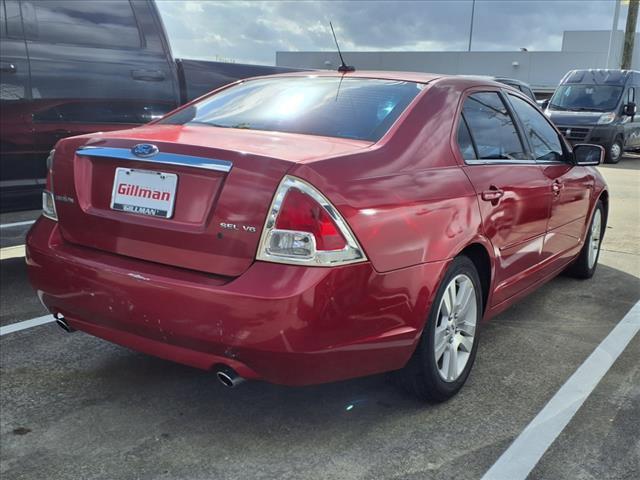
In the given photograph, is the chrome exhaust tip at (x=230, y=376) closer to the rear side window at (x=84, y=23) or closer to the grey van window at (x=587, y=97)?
the rear side window at (x=84, y=23)

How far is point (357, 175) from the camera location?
2617 mm

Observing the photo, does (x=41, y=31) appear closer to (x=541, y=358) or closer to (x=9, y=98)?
(x=9, y=98)

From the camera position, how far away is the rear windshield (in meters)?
3.10

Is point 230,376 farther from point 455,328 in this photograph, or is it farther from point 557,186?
point 557,186

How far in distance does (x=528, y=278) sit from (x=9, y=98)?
360 cm

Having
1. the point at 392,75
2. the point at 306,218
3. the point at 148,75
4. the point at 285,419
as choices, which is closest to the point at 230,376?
the point at 285,419

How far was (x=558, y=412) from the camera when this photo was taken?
3168 mm

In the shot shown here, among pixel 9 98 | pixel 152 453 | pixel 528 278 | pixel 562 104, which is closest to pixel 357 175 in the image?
pixel 152 453

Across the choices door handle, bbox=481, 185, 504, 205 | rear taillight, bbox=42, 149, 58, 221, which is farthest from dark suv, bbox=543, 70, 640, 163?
rear taillight, bbox=42, 149, 58, 221

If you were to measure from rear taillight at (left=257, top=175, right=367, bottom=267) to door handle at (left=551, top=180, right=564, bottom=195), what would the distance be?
2231 millimetres

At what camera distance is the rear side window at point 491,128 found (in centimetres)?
354

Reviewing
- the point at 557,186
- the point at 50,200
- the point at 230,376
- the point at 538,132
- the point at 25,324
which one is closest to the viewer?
the point at 230,376

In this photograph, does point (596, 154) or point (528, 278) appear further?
point (596, 154)

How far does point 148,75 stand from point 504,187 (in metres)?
3.19
